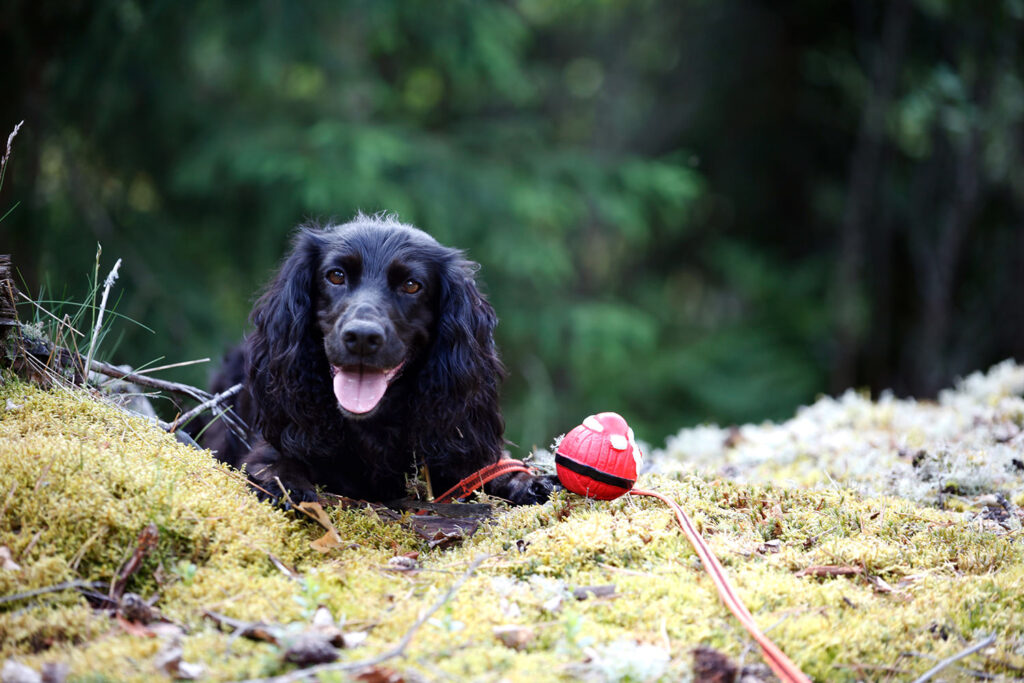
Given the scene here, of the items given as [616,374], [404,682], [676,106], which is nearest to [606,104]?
[676,106]

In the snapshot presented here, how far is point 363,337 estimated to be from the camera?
2992 mm

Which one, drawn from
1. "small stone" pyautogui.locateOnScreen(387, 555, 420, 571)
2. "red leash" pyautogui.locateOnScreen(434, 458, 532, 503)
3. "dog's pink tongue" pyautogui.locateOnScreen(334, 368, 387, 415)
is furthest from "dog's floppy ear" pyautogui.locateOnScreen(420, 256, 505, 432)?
"small stone" pyautogui.locateOnScreen(387, 555, 420, 571)

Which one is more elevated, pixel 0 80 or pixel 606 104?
pixel 606 104

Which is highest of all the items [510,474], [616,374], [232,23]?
[616,374]

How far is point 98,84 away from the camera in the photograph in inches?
324

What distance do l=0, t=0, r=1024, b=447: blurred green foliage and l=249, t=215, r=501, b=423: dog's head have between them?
432 cm

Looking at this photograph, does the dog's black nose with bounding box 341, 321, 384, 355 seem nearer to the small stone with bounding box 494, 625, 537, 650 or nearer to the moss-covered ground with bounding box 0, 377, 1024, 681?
the moss-covered ground with bounding box 0, 377, 1024, 681

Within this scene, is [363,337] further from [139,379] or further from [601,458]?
[139,379]

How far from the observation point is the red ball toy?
2.92 meters

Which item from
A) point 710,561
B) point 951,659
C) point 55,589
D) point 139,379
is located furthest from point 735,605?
point 139,379

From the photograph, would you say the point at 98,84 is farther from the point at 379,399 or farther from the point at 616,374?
Result: the point at 616,374

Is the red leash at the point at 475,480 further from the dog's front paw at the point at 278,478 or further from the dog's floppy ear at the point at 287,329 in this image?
the dog's floppy ear at the point at 287,329

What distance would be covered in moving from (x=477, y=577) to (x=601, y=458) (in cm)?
70

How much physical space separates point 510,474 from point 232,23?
23.2 ft
